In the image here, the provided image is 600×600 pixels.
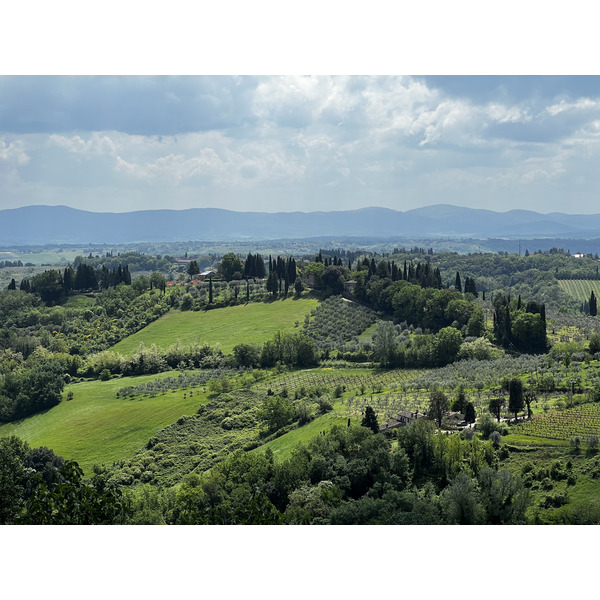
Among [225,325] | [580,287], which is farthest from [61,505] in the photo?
[580,287]

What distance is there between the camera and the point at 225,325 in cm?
5962

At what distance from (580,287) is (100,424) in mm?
99935

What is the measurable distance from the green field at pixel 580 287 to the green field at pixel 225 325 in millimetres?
63852

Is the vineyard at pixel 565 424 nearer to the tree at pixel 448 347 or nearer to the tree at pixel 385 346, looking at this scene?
the tree at pixel 448 347

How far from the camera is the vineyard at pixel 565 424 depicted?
24469mm

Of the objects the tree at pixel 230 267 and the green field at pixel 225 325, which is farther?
the tree at pixel 230 267

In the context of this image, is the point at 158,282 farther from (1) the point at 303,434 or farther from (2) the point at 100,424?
(1) the point at 303,434

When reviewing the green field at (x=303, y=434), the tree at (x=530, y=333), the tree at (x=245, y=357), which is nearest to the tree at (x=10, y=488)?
the green field at (x=303, y=434)

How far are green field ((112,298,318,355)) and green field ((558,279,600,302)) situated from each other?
209 ft

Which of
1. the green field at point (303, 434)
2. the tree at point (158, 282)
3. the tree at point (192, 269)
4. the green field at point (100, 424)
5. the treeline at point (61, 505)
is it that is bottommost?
the green field at point (100, 424)

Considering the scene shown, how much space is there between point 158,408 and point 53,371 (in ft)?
41.7

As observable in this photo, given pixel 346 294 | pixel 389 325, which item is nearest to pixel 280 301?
pixel 346 294

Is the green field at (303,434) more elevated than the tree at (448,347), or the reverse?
the tree at (448,347)

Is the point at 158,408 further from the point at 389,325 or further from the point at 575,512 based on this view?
the point at 575,512
